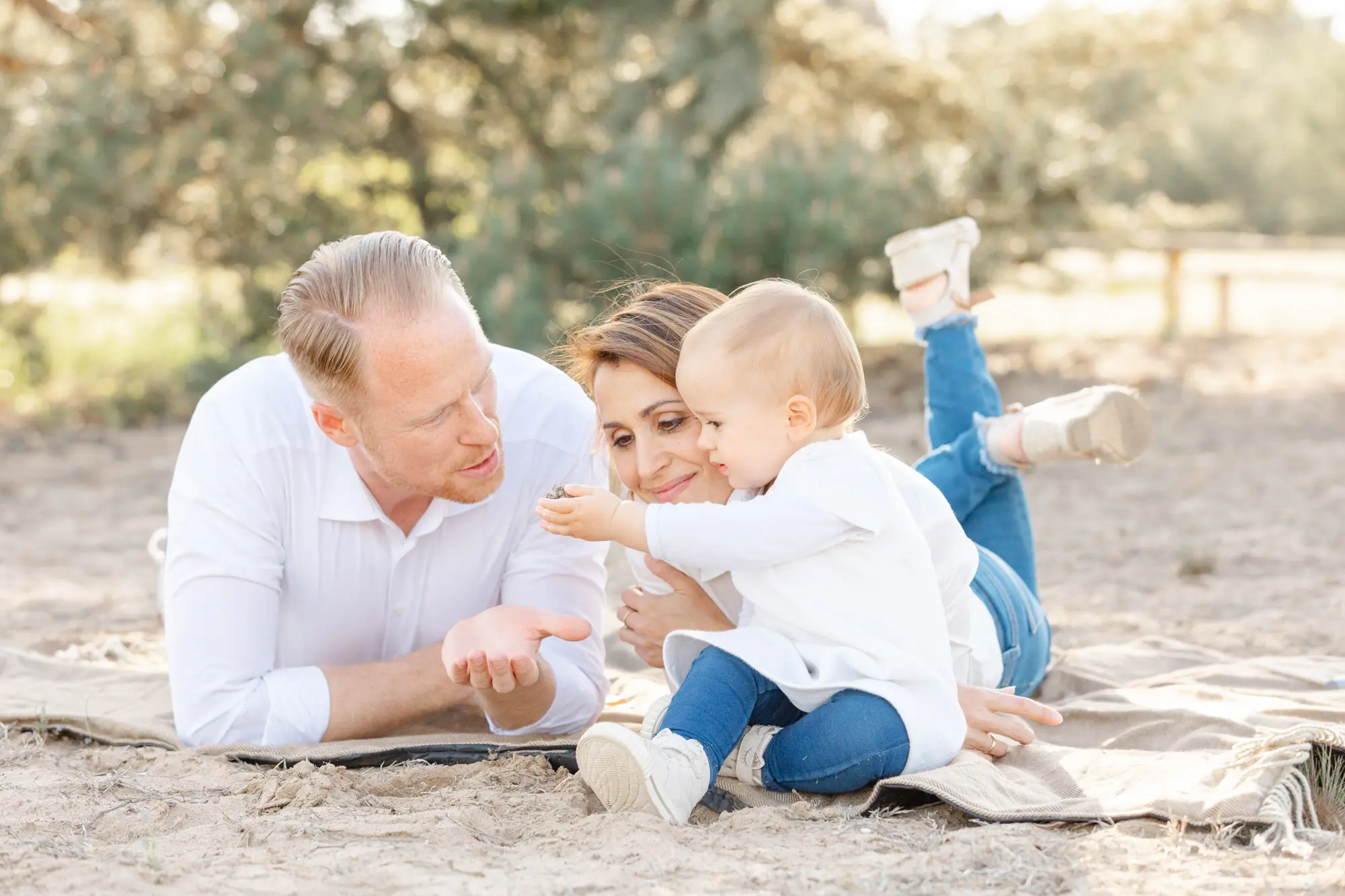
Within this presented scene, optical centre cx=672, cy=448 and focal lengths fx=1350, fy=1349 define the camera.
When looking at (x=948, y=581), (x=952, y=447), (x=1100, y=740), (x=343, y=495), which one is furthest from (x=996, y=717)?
(x=343, y=495)

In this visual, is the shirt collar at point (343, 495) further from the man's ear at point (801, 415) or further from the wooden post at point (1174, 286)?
the wooden post at point (1174, 286)

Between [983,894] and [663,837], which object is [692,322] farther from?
[983,894]

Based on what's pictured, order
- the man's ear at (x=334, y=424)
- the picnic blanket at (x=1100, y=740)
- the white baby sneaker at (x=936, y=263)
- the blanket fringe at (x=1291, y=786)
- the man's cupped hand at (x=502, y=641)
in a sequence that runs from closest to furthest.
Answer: the blanket fringe at (x=1291, y=786), the picnic blanket at (x=1100, y=740), the man's cupped hand at (x=502, y=641), the man's ear at (x=334, y=424), the white baby sneaker at (x=936, y=263)

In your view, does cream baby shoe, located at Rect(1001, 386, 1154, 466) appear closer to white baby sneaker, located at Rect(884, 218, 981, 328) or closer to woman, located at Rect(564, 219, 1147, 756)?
woman, located at Rect(564, 219, 1147, 756)

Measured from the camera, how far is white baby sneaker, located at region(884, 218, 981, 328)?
3.76 m

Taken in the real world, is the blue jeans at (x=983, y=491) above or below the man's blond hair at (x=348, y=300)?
below

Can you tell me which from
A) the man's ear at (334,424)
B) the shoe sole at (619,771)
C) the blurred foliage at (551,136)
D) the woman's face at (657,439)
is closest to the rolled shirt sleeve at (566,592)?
the woman's face at (657,439)

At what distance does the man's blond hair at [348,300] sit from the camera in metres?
2.74

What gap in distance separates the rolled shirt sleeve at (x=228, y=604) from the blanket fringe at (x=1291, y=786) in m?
1.84

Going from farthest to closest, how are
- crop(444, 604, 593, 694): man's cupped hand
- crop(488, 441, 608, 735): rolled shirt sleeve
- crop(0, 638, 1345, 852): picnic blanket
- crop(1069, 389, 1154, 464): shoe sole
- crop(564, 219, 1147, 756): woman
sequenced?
crop(1069, 389, 1154, 464): shoe sole → crop(488, 441, 608, 735): rolled shirt sleeve → crop(564, 219, 1147, 756): woman → crop(444, 604, 593, 694): man's cupped hand → crop(0, 638, 1345, 852): picnic blanket

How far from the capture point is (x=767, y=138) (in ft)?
31.8

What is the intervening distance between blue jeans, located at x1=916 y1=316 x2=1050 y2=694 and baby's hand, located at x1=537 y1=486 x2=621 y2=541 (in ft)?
3.59

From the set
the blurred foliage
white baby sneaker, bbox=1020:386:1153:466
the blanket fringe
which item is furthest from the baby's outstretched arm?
the blurred foliage

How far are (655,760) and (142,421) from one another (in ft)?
25.9
